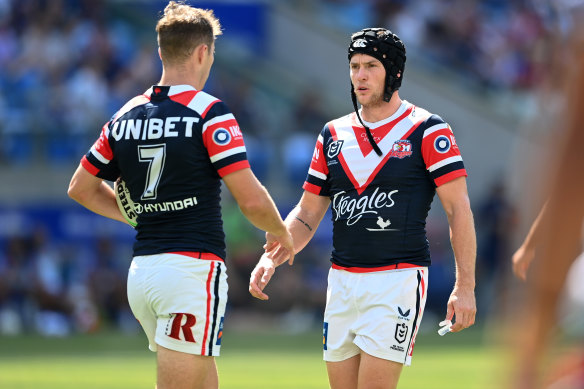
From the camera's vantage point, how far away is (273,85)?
76.2 ft

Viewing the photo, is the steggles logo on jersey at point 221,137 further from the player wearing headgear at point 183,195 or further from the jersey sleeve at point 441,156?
the jersey sleeve at point 441,156

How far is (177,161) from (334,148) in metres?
1.13

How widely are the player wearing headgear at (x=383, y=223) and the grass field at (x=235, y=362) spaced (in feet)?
15.6

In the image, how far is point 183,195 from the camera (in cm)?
528

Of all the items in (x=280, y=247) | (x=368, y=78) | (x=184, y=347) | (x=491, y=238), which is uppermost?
(x=368, y=78)

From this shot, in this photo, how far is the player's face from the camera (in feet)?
18.7

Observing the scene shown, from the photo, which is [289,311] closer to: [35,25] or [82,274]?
[82,274]

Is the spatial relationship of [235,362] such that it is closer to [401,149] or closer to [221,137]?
[401,149]

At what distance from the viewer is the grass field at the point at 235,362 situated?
1134 centimetres

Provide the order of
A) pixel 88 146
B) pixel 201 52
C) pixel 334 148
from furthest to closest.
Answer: pixel 88 146 → pixel 334 148 → pixel 201 52

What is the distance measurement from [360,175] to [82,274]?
12408 millimetres

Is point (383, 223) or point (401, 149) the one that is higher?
point (401, 149)

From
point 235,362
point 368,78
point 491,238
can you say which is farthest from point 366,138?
point 491,238

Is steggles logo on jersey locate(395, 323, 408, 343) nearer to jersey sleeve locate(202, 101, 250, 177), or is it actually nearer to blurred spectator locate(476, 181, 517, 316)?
jersey sleeve locate(202, 101, 250, 177)
